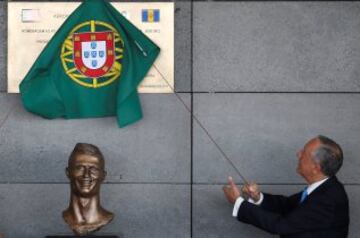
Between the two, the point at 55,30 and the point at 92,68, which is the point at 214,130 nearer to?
the point at 92,68

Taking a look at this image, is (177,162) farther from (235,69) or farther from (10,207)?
(10,207)

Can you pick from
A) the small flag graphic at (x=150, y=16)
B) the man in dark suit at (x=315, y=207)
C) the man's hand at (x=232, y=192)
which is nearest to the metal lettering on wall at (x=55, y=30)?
the small flag graphic at (x=150, y=16)

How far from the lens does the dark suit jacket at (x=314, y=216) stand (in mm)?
4145

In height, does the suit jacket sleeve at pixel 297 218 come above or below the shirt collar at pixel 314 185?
below

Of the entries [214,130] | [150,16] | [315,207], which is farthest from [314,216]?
[150,16]

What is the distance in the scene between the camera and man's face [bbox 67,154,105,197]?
14.6 ft

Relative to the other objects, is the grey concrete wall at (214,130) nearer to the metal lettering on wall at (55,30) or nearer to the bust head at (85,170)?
the metal lettering on wall at (55,30)

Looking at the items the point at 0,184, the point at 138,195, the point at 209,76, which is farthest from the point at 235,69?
the point at 0,184

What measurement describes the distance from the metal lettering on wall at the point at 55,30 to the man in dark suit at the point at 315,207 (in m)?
1.38

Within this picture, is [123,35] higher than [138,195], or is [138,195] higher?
[123,35]

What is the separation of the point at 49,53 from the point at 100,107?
1.99 ft

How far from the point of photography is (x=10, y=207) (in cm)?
527

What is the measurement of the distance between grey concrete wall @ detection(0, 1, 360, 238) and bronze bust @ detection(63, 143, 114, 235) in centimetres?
66

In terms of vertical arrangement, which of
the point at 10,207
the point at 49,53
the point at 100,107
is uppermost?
the point at 49,53
